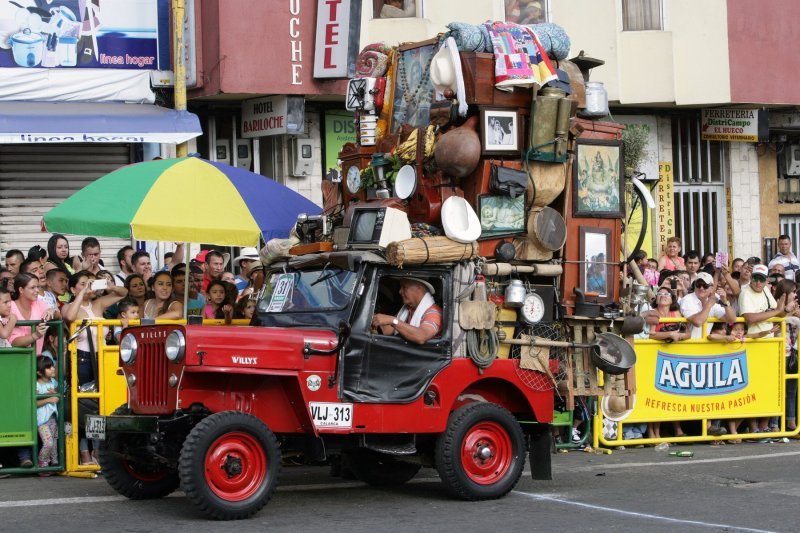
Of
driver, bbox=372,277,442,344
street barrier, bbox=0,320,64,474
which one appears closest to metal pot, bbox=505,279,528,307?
driver, bbox=372,277,442,344

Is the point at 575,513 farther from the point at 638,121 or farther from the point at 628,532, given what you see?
the point at 638,121

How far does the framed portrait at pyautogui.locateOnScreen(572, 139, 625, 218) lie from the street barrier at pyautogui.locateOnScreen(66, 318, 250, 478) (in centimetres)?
408

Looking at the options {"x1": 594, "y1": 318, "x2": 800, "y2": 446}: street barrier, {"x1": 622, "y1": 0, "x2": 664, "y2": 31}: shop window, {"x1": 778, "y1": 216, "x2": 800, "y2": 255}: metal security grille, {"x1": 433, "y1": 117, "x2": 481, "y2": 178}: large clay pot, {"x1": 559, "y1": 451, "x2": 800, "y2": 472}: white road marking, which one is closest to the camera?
{"x1": 433, "y1": 117, "x2": 481, "y2": 178}: large clay pot

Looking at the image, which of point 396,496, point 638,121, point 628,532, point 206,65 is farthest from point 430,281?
point 638,121

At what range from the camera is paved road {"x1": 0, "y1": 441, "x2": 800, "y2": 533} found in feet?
31.8

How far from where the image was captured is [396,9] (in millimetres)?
20047

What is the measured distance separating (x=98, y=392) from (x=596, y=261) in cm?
473

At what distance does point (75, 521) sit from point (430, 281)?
131 inches

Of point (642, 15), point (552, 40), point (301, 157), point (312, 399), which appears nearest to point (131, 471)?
point (312, 399)

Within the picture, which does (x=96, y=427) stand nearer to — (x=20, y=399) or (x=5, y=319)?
(x=20, y=399)

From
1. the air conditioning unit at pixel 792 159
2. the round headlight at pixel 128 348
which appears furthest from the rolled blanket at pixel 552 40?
the air conditioning unit at pixel 792 159

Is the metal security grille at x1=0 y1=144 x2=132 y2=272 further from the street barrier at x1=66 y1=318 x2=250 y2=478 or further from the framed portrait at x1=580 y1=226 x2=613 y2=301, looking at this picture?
the framed portrait at x1=580 y1=226 x2=613 y2=301

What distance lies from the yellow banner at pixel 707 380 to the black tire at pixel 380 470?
3519 millimetres

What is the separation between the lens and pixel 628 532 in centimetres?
945
